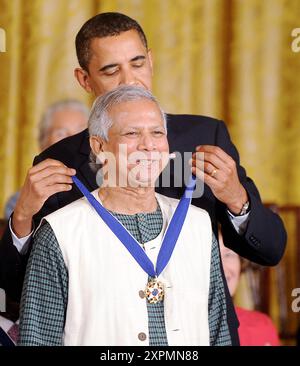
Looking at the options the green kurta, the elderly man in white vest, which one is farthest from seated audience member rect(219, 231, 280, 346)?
the green kurta

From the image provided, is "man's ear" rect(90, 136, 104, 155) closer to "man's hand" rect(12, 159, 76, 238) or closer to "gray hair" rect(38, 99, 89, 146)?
"man's hand" rect(12, 159, 76, 238)

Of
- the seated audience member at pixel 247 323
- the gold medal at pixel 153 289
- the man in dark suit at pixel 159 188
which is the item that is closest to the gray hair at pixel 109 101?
the man in dark suit at pixel 159 188

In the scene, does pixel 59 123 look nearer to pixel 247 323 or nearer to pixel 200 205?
pixel 247 323

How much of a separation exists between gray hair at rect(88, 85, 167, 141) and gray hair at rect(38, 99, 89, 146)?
2122 millimetres

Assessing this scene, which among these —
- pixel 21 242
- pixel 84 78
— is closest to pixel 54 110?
pixel 84 78

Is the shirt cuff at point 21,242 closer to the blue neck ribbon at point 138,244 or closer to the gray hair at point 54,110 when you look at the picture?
the blue neck ribbon at point 138,244

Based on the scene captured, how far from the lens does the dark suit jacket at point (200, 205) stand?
2.34 m

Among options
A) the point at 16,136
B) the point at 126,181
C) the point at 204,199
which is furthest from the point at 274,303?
the point at 126,181

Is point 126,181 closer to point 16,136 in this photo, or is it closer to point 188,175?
point 188,175

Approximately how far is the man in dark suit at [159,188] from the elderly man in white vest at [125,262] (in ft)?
0.27

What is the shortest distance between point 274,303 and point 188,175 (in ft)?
8.12

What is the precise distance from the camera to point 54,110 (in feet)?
14.5

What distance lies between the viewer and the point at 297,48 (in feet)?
14.9

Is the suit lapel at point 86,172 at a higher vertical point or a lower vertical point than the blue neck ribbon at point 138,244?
higher
